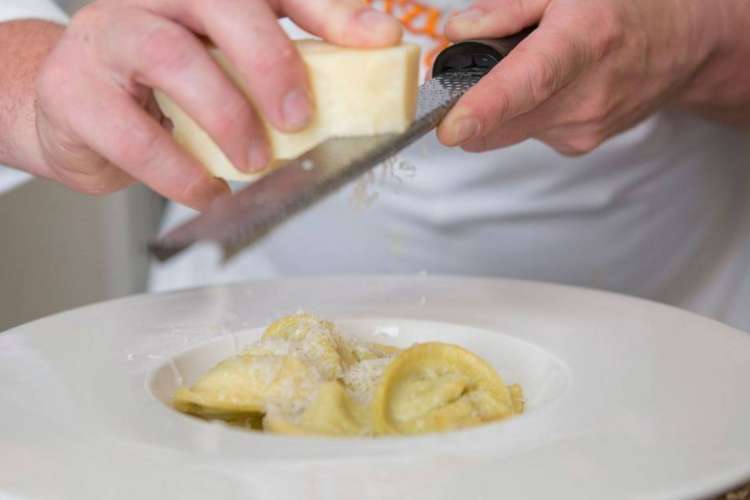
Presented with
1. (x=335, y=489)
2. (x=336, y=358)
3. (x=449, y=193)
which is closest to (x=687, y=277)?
(x=449, y=193)

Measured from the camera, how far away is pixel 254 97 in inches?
32.5

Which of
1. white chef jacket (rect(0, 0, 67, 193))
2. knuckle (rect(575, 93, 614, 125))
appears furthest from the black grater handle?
white chef jacket (rect(0, 0, 67, 193))

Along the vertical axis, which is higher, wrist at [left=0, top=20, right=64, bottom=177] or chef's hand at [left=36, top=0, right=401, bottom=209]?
chef's hand at [left=36, top=0, right=401, bottom=209]

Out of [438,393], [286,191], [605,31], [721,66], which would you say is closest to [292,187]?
[286,191]

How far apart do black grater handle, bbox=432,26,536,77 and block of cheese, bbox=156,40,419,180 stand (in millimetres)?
174

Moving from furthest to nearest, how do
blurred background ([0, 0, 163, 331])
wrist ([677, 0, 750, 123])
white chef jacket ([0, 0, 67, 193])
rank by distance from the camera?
blurred background ([0, 0, 163, 331]) < white chef jacket ([0, 0, 67, 193]) < wrist ([677, 0, 750, 123])

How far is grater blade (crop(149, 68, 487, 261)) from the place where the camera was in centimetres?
72

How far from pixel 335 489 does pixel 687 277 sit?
3.67 ft

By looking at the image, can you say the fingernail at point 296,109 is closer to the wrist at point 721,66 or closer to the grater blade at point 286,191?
the grater blade at point 286,191

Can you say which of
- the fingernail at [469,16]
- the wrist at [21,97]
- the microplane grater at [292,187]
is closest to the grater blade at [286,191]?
the microplane grater at [292,187]

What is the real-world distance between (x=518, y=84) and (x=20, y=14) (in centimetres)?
80

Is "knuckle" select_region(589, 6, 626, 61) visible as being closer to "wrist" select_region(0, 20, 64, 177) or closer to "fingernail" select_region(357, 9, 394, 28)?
"fingernail" select_region(357, 9, 394, 28)

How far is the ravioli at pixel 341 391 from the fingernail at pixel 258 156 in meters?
0.17

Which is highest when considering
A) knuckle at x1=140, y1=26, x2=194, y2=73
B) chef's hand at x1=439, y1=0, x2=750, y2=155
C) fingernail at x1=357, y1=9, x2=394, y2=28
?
fingernail at x1=357, y1=9, x2=394, y2=28
